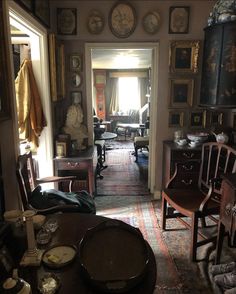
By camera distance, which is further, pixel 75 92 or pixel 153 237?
pixel 75 92

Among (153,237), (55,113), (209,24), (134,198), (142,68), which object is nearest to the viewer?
(153,237)

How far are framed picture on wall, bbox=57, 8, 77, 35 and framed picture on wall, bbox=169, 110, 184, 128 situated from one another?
1.59m

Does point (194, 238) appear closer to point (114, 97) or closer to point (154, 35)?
point (154, 35)

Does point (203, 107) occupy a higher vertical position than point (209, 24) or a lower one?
lower

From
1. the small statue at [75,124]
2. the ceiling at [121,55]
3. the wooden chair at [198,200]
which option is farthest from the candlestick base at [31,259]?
the ceiling at [121,55]

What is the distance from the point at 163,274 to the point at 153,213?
1072mm

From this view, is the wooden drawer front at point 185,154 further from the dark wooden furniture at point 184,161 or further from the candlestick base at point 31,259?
the candlestick base at point 31,259

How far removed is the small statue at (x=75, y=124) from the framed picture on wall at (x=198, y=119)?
1435 mm

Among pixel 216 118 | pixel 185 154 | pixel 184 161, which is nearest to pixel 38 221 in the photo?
pixel 184 161

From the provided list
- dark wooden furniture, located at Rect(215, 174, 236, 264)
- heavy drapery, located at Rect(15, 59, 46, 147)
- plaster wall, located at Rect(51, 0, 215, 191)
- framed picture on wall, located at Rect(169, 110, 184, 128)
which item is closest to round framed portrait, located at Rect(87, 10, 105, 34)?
plaster wall, located at Rect(51, 0, 215, 191)

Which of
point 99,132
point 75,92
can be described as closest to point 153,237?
point 75,92

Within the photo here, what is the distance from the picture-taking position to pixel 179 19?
3055 mm

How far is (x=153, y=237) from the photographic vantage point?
101 inches

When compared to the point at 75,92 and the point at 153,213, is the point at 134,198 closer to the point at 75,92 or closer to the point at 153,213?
the point at 153,213
